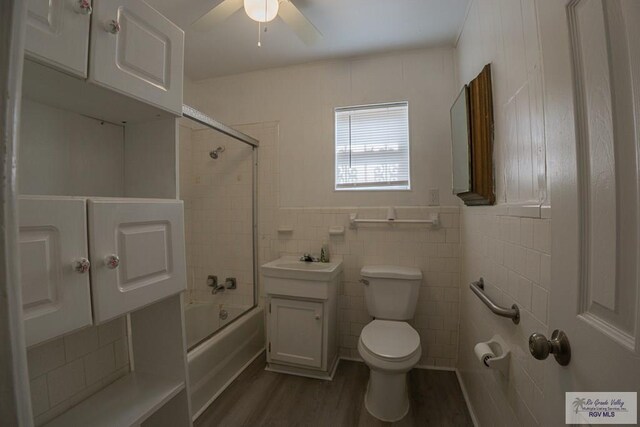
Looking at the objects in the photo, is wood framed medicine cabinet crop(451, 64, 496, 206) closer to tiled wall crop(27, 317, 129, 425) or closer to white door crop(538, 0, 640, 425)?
white door crop(538, 0, 640, 425)

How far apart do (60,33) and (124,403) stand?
4.28ft

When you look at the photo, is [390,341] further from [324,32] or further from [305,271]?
[324,32]

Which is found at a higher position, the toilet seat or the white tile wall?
the white tile wall

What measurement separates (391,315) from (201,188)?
78.2 inches

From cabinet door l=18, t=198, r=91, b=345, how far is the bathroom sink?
1201 mm

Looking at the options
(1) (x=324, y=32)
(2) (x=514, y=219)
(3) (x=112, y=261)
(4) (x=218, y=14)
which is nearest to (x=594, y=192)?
(2) (x=514, y=219)

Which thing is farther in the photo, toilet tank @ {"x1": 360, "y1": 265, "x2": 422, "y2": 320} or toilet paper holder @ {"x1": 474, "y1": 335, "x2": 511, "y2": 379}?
toilet tank @ {"x1": 360, "y1": 265, "x2": 422, "y2": 320}

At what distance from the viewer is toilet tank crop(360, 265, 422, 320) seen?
73.6 inches

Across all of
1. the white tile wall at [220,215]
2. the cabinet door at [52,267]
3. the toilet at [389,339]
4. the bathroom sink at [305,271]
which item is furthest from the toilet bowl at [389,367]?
the cabinet door at [52,267]

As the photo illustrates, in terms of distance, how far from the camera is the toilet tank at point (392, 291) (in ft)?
6.13

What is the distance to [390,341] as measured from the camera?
1.58 meters

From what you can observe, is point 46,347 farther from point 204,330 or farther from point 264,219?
point 264,219

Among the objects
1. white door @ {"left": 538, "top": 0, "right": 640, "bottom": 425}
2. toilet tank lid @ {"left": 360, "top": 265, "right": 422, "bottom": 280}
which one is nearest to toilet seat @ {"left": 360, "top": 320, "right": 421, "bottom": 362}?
toilet tank lid @ {"left": 360, "top": 265, "right": 422, "bottom": 280}

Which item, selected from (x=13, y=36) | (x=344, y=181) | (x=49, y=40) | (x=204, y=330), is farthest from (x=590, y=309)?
(x=204, y=330)
